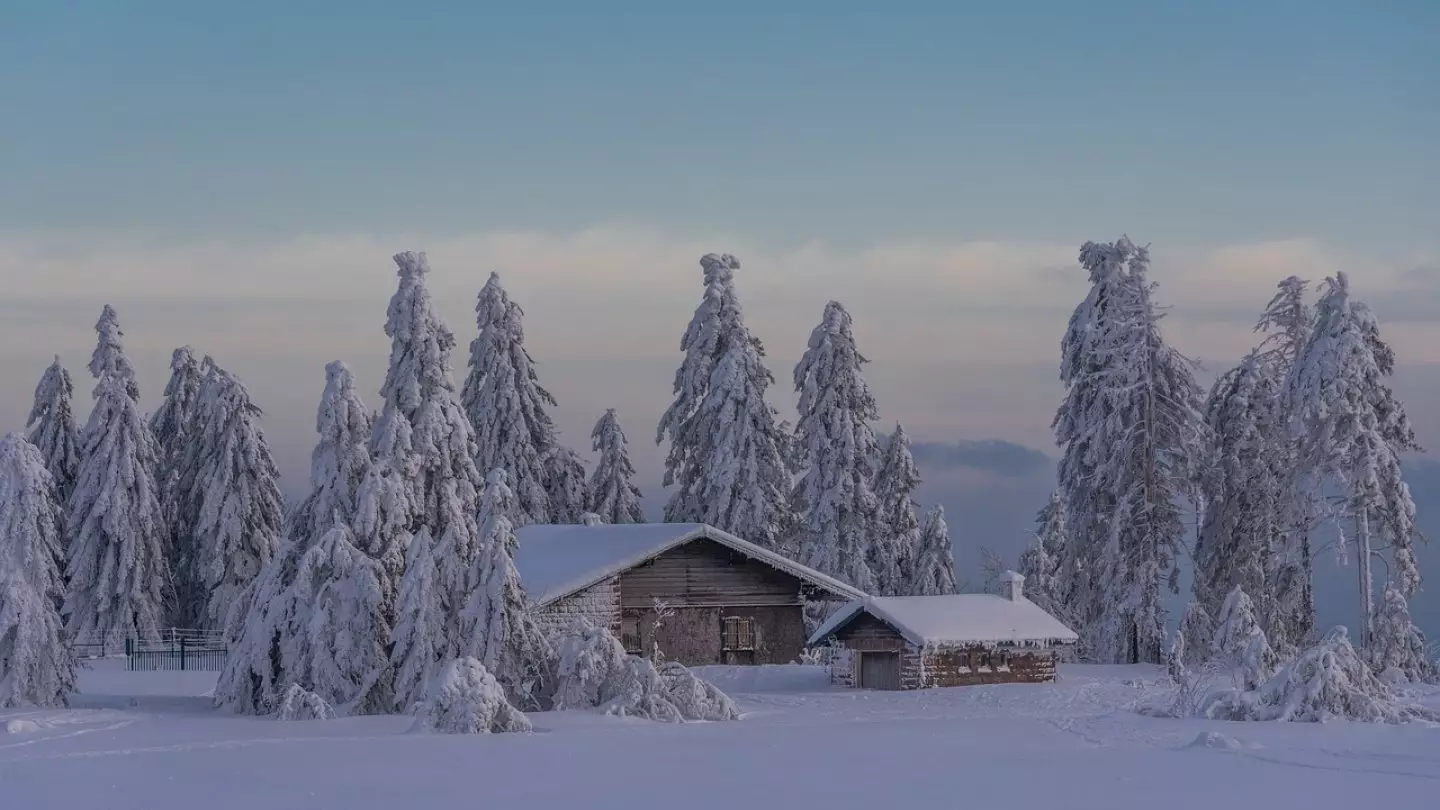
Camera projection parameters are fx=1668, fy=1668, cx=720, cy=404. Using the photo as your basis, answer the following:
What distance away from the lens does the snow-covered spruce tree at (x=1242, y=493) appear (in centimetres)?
4841

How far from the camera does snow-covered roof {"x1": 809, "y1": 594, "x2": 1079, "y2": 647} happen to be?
41.9m

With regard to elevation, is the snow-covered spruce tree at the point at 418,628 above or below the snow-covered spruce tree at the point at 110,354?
below

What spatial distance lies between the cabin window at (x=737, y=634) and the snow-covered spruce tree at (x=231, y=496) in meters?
17.8

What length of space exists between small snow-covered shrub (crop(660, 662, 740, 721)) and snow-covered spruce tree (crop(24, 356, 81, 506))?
33.8 m

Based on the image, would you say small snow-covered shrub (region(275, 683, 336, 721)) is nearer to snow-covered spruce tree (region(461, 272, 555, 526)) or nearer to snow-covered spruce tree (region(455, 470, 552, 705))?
snow-covered spruce tree (region(455, 470, 552, 705))

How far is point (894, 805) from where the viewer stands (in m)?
19.6

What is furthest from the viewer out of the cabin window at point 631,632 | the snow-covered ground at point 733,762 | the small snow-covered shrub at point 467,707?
the cabin window at point 631,632

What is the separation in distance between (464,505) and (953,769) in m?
17.1

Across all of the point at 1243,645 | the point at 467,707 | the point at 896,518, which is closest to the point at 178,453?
the point at 896,518

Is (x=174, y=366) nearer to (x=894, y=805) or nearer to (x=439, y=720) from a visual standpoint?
(x=439, y=720)

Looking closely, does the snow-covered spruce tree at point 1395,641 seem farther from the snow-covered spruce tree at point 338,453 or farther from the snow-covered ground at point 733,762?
the snow-covered spruce tree at point 338,453

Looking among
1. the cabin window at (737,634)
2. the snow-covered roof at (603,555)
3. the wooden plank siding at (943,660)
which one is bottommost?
the wooden plank siding at (943,660)

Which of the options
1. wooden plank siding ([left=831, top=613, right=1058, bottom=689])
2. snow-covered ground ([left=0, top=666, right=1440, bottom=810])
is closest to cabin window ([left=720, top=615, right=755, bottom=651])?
wooden plank siding ([left=831, top=613, right=1058, bottom=689])

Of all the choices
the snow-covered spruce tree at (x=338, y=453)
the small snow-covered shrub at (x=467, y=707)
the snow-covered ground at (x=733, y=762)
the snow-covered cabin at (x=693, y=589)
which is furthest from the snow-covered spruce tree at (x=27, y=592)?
the snow-covered cabin at (x=693, y=589)
